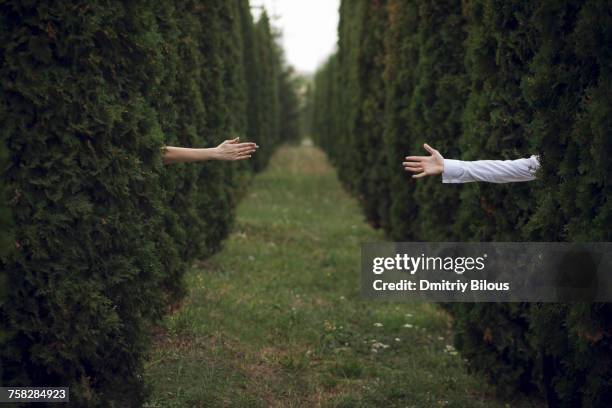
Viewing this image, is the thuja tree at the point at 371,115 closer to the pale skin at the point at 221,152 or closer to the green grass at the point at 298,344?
the green grass at the point at 298,344

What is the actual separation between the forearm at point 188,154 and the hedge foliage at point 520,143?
6.69 feet

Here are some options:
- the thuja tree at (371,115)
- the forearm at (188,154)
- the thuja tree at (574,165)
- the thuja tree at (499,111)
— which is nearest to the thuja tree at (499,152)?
the thuja tree at (499,111)

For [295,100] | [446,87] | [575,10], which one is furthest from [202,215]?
[295,100]

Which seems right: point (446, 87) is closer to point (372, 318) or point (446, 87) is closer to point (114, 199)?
point (372, 318)

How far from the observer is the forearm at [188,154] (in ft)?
17.1

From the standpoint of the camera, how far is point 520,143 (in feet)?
20.2

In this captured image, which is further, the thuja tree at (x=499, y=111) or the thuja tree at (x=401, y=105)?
the thuja tree at (x=401, y=105)

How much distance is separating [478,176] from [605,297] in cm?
101

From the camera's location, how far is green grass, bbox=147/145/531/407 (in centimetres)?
595

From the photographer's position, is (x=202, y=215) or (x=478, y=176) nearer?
(x=478, y=176)

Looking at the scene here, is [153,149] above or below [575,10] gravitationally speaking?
below

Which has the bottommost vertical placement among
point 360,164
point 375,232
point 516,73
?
point 375,232

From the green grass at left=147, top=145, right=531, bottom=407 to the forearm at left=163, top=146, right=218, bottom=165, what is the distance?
163 cm

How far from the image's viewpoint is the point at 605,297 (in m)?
4.16
